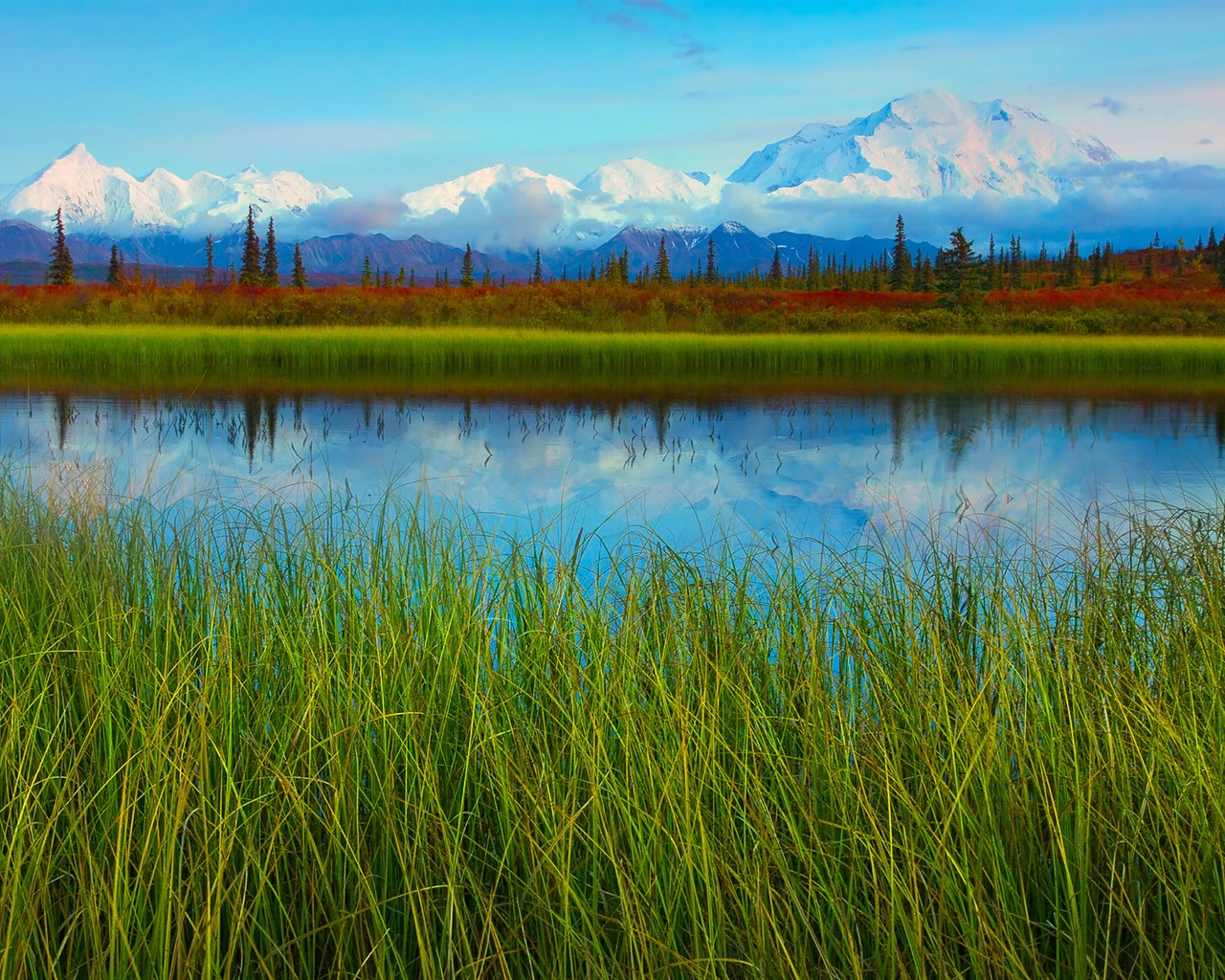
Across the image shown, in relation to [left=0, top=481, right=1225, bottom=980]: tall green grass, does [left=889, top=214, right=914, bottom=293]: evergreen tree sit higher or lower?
higher

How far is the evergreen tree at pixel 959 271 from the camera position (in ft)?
114

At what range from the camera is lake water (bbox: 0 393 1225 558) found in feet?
21.5

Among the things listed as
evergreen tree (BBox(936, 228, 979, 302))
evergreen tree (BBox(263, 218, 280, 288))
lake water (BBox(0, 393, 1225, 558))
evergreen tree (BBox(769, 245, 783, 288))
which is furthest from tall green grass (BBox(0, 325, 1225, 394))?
evergreen tree (BBox(769, 245, 783, 288))

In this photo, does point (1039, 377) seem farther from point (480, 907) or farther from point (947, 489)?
point (480, 907)

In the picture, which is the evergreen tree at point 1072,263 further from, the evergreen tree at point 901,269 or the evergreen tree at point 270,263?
the evergreen tree at point 270,263

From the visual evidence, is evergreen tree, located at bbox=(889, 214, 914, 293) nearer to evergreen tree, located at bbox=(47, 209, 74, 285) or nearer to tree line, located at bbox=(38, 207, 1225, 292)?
tree line, located at bbox=(38, 207, 1225, 292)

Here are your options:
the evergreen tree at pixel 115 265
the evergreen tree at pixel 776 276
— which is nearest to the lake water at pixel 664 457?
the evergreen tree at pixel 115 265

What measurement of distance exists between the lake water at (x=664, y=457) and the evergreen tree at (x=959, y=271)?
68.5 feet

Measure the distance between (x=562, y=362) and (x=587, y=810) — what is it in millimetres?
17198

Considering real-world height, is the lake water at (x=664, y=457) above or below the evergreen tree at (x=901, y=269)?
below

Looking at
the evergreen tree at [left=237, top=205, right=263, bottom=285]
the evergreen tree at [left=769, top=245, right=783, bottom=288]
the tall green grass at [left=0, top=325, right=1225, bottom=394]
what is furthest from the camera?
the evergreen tree at [left=769, top=245, right=783, bottom=288]

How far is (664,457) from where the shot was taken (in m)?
9.55

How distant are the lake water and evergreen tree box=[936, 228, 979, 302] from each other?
20888 millimetres

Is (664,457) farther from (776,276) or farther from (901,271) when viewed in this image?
Result: (776,276)
